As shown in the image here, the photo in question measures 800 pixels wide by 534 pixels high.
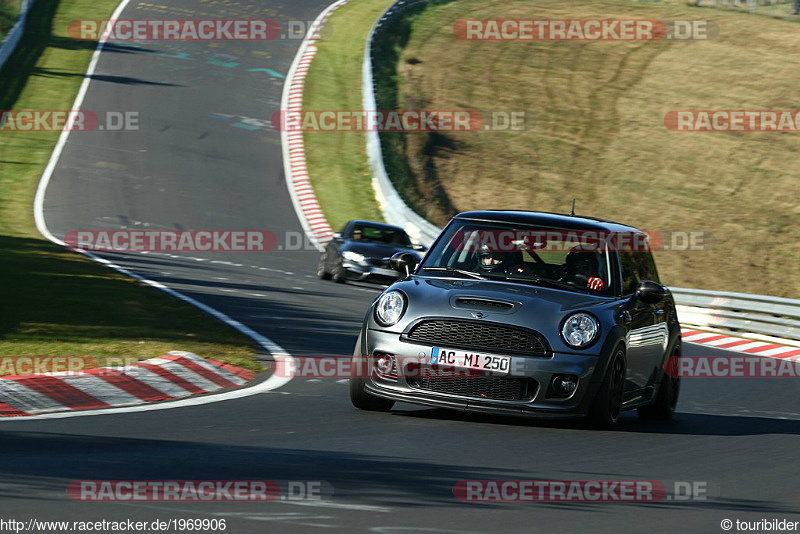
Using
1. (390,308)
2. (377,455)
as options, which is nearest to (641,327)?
(390,308)

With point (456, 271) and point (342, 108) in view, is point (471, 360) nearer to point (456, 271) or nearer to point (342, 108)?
point (456, 271)

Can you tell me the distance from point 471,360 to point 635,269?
225 centimetres

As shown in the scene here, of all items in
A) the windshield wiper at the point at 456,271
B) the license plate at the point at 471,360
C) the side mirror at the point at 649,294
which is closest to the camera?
the license plate at the point at 471,360

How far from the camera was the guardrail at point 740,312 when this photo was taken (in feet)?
64.0

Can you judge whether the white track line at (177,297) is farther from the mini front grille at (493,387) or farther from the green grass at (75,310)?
the mini front grille at (493,387)

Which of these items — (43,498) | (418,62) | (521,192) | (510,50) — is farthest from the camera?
(510,50)

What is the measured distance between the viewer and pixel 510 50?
161 ft

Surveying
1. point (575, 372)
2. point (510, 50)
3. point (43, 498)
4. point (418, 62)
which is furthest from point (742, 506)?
point (510, 50)

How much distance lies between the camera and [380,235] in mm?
24375

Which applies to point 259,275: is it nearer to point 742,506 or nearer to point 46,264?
point 46,264

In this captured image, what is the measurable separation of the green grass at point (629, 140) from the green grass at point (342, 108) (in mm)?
1447

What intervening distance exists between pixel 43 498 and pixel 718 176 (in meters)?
32.2

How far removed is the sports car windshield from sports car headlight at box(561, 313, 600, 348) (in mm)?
617

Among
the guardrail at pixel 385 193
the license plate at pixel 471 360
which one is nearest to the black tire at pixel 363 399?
the license plate at pixel 471 360
